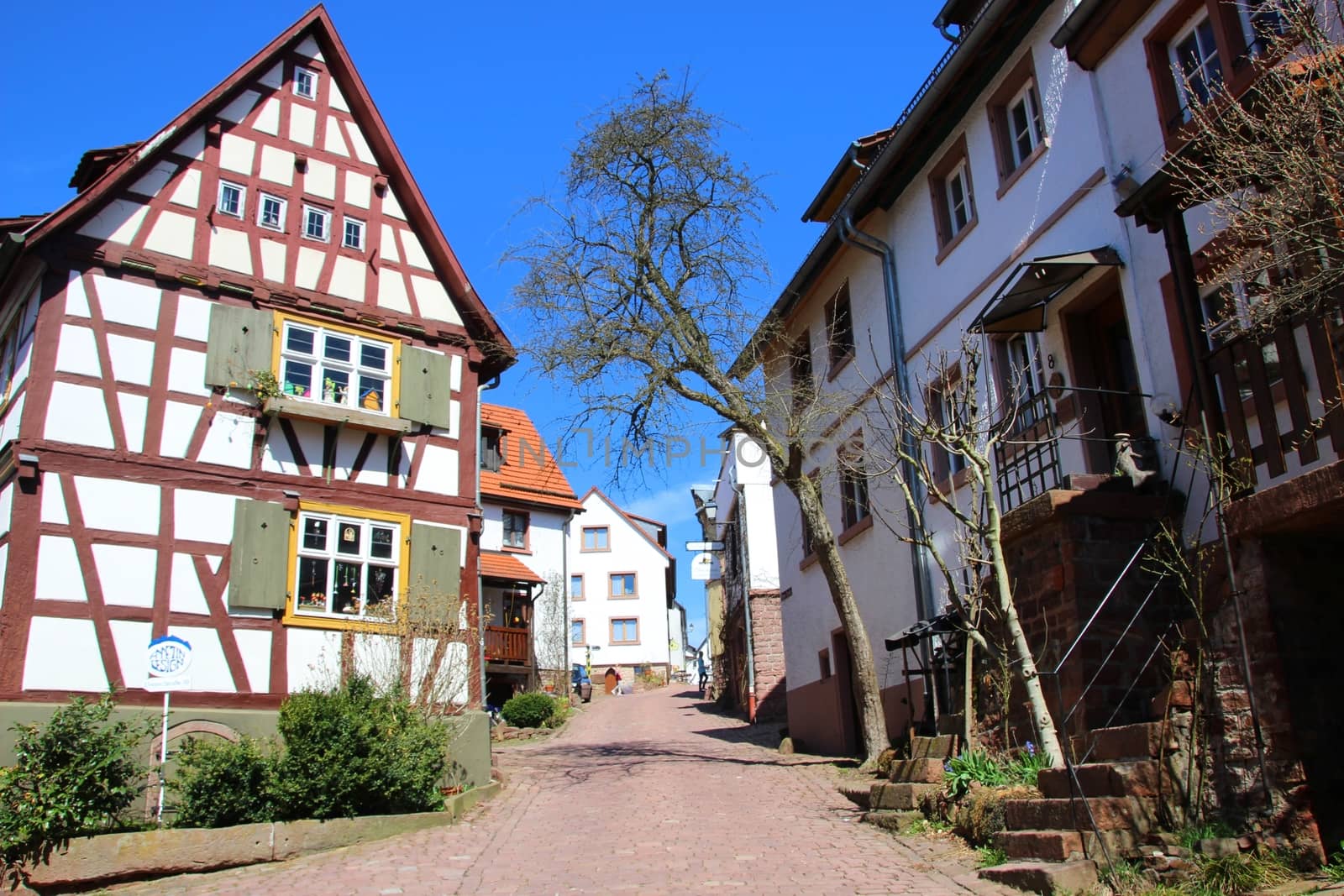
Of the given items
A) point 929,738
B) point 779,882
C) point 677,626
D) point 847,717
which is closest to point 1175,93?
point 929,738

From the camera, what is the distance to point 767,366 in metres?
20.8

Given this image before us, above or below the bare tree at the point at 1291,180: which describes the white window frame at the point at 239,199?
above

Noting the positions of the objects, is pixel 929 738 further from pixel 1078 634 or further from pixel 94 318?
pixel 94 318

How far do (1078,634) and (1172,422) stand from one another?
1.93m

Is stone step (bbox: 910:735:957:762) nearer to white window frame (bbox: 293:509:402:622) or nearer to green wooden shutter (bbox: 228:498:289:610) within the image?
white window frame (bbox: 293:509:402:622)

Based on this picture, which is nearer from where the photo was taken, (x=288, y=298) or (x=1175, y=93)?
(x=1175, y=93)

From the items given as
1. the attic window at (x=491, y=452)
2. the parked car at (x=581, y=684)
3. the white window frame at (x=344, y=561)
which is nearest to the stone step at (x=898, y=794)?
the white window frame at (x=344, y=561)

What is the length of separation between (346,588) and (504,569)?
1497 cm

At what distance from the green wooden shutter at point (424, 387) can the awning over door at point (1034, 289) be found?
8469mm

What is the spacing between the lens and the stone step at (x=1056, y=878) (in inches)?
295

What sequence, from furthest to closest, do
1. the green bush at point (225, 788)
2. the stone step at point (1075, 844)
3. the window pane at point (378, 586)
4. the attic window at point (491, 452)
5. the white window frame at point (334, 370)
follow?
the attic window at point (491, 452)
the white window frame at point (334, 370)
the window pane at point (378, 586)
the green bush at point (225, 788)
the stone step at point (1075, 844)

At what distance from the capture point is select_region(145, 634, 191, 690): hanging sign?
39.7 ft

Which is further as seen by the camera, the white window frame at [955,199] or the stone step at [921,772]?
the white window frame at [955,199]

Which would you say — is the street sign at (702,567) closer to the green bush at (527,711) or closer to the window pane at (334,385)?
the green bush at (527,711)
